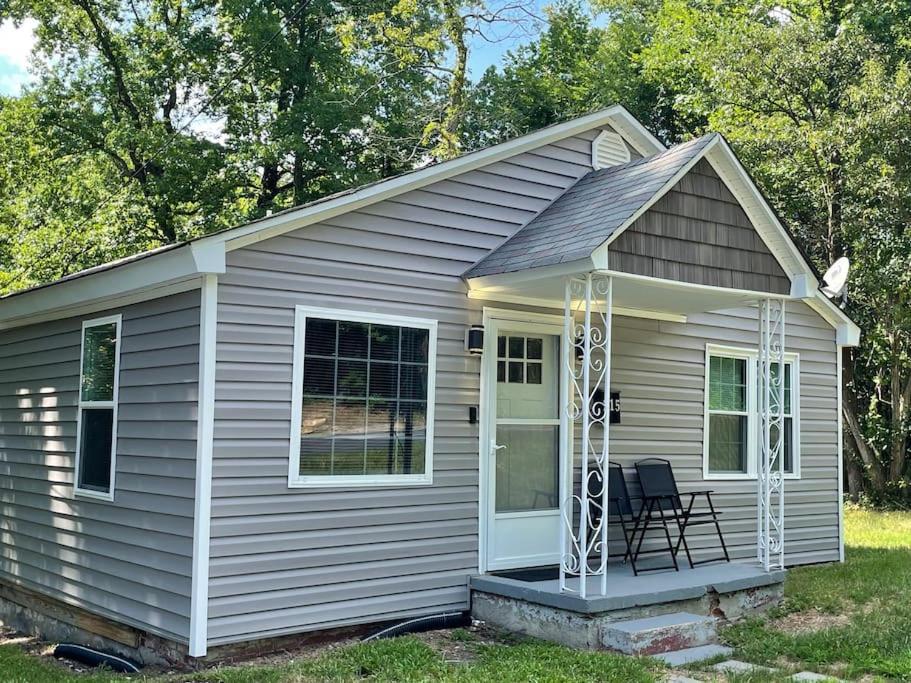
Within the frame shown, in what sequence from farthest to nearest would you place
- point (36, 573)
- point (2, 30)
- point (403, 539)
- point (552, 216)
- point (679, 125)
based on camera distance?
point (679, 125) < point (2, 30) < point (36, 573) < point (552, 216) < point (403, 539)

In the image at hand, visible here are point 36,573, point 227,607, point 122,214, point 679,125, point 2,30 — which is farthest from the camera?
point 679,125

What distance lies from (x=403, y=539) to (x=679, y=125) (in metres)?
17.3

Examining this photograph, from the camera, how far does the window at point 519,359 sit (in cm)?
732

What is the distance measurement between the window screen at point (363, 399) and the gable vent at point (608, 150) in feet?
8.49

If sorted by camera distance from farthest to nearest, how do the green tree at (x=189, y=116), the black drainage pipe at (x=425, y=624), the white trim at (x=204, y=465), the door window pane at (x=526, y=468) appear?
the green tree at (x=189, y=116)
the door window pane at (x=526, y=468)
the black drainage pipe at (x=425, y=624)
the white trim at (x=204, y=465)

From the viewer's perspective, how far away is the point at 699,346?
28.6ft

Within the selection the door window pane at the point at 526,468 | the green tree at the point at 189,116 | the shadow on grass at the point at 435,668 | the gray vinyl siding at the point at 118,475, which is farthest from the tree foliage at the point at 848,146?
the gray vinyl siding at the point at 118,475

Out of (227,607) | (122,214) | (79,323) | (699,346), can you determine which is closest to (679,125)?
(122,214)

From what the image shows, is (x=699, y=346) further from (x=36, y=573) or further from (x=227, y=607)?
(x=36, y=573)

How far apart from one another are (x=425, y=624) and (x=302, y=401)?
6.14 feet

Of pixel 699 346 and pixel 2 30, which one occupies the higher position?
pixel 2 30

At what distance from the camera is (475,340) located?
689 centimetres

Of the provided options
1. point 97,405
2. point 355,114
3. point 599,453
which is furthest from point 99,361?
point 355,114

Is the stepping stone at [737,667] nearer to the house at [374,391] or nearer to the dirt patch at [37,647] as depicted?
the house at [374,391]
